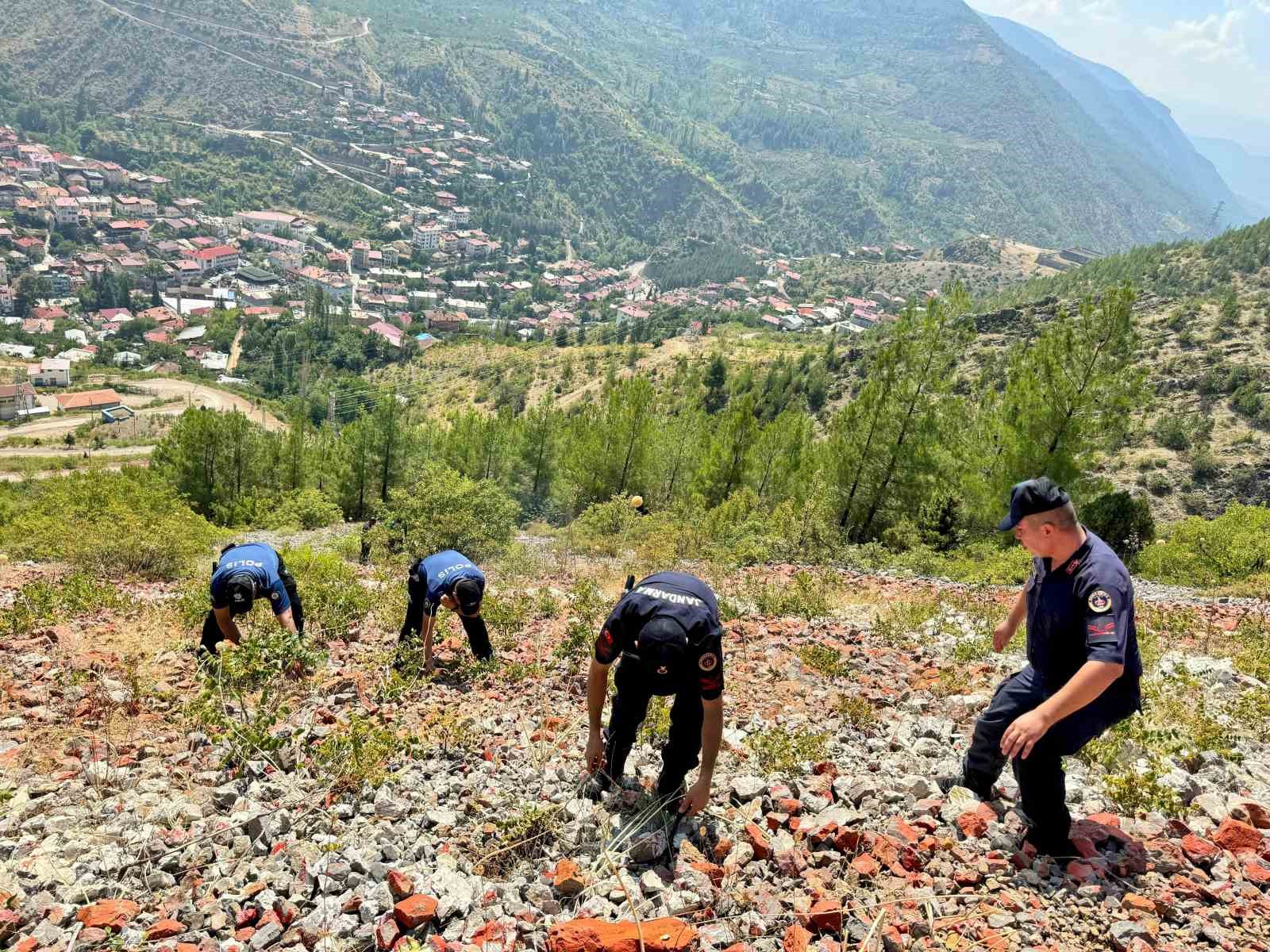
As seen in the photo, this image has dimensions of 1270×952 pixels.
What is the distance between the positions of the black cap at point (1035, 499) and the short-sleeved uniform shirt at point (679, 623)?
141cm

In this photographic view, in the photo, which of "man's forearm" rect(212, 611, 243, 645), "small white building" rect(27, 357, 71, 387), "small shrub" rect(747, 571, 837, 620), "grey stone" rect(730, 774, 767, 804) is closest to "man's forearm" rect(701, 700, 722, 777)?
"grey stone" rect(730, 774, 767, 804)

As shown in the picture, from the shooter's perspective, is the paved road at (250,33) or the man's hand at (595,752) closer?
the man's hand at (595,752)

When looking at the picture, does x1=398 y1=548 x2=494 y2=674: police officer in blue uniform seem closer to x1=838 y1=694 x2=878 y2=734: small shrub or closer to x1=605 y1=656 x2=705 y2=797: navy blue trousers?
x1=605 y1=656 x2=705 y2=797: navy blue trousers

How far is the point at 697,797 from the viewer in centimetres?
346

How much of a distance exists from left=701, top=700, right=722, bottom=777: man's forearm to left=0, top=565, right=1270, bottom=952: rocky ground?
439mm

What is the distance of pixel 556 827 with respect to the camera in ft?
11.6

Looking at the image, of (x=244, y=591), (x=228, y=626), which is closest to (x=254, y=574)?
(x=244, y=591)

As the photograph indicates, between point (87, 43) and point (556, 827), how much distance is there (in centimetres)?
19194

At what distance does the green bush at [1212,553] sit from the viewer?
12461mm

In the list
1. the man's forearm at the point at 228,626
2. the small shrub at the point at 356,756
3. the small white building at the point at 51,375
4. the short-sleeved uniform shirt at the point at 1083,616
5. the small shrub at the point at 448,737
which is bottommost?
the small white building at the point at 51,375

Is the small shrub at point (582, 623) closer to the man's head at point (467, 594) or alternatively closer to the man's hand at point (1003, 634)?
the man's head at point (467, 594)

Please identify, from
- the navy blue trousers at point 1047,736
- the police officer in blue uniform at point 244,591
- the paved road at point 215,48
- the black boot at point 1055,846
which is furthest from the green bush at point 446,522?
the paved road at point 215,48

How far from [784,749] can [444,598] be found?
9.41 ft

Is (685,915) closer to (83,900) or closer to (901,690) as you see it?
(83,900)
